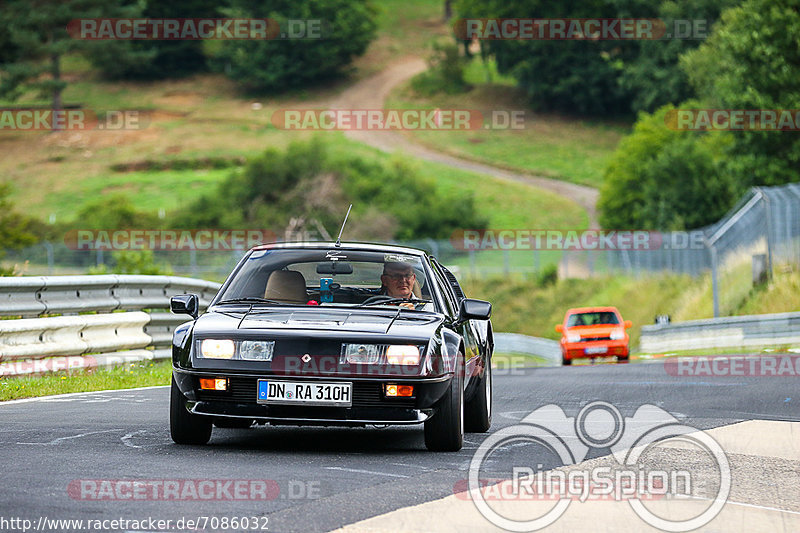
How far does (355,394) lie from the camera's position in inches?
315

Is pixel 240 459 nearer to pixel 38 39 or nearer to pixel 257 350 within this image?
pixel 257 350

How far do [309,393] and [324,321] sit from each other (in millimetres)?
586

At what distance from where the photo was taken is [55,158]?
103 metres

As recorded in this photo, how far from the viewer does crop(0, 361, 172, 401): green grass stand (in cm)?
1230

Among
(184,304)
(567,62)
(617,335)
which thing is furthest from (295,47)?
(184,304)

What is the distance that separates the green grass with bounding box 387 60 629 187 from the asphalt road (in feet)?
268

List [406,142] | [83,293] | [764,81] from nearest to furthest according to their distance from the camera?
[83,293], [764,81], [406,142]

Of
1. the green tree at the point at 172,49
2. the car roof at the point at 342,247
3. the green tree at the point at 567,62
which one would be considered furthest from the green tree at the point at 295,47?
the car roof at the point at 342,247

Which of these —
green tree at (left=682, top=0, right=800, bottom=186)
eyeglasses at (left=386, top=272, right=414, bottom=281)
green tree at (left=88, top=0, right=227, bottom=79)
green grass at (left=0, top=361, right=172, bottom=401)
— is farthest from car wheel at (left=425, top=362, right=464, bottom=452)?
green tree at (left=88, top=0, right=227, bottom=79)

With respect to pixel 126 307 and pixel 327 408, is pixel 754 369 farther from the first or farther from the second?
pixel 327 408

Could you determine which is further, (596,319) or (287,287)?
(596,319)

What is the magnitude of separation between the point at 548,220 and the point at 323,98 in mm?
41766

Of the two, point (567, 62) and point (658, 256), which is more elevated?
point (567, 62)

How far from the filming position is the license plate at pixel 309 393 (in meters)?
7.97
